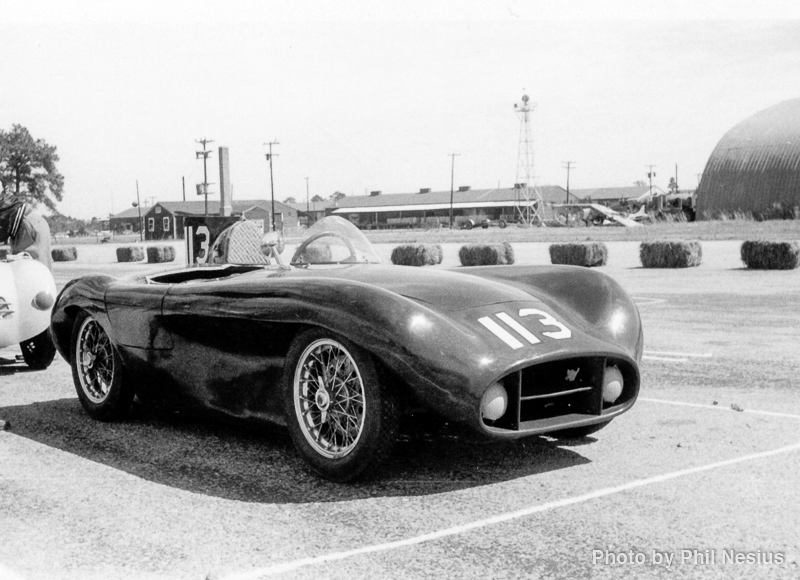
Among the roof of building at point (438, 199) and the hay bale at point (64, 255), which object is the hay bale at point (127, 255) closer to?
the hay bale at point (64, 255)

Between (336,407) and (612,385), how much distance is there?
4.38 feet

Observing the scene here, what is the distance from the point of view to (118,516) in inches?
153

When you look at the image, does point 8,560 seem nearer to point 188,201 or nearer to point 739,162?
point 739,162

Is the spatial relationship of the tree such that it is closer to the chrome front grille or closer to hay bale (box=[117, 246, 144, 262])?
hay bale (box=[117, 246, 144, 262])

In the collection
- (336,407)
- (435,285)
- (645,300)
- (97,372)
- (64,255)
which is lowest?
(64,255)

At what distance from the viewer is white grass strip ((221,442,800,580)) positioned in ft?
10.6

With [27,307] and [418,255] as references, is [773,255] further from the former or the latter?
[27,307]

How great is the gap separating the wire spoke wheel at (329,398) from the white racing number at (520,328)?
0.67m

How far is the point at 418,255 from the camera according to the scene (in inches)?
1176

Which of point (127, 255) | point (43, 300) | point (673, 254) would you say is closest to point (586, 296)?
point (43, 300)

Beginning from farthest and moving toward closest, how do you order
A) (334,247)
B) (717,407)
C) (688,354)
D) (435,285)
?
(688,354), (717,407), (334,247), (435,285)

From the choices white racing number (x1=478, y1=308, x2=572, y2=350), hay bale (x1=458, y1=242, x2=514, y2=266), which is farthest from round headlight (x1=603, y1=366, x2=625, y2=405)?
hay bale (x1=458, y1=242, x2=514, y2=266)

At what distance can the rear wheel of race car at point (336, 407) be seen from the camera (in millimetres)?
4113

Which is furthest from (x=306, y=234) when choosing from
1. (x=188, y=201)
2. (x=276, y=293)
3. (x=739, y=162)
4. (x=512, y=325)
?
(x=188, y=201)
